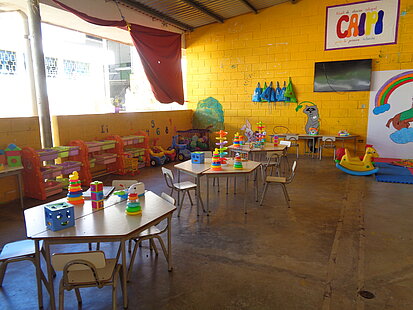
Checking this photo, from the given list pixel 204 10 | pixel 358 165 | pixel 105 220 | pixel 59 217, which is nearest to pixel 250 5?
pixel 204 10

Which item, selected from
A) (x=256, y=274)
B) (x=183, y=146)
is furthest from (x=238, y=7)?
(x=256, y=274)

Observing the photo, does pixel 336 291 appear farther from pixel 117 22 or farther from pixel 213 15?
pixel 213 15

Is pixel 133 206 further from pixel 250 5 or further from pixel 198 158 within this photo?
pixel 250 5

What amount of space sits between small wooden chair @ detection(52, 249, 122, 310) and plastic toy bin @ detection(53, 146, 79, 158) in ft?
12.6

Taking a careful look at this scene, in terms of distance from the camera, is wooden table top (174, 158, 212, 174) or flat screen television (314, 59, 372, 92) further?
flat screen television (314, 59, 372, 92)

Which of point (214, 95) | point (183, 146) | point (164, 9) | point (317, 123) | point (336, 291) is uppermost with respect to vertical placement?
point (164, 9)

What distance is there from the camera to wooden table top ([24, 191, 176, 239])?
→ 2311mm

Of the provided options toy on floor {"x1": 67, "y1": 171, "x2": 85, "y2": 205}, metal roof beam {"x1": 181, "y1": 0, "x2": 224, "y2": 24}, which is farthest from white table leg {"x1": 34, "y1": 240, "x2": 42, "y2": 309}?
metal roof beam {"x1": 181, "y1": 0, "x2": 224, "y2": 24}

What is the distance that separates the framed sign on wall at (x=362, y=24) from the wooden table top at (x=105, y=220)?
7.80 metres

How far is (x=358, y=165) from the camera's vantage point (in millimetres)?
6891

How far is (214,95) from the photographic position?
10.6 metres

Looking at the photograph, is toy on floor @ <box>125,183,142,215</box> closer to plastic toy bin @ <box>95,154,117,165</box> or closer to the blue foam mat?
plastic toy bin @ <box>95,154,117,165</box>

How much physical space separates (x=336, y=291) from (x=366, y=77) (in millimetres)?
7278

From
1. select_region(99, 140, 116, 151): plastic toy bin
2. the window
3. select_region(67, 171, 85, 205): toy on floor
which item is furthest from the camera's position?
select_region(99, 140, 116, 151): plastic toy bin
